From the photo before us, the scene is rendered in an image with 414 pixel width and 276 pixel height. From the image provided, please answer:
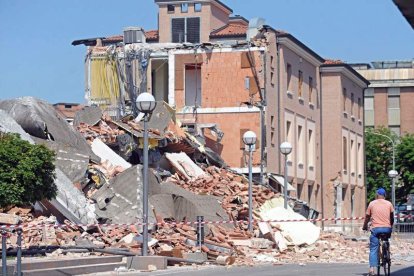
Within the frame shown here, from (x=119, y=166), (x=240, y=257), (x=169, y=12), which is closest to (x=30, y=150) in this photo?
(x=240, y=257)

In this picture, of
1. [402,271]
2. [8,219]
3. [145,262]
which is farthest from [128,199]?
[402,271]

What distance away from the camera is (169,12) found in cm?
5631

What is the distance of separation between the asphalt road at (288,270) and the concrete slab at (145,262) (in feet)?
0.95

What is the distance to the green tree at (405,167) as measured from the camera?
79.9 m

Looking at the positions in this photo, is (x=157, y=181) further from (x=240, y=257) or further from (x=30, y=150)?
(x=30, y=150)

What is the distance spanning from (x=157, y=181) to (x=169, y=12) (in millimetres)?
25317

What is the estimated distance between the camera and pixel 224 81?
48.8 m

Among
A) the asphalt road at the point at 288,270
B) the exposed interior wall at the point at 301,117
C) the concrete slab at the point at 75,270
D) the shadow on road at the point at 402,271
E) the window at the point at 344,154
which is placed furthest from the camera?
the window at the point at 344,154

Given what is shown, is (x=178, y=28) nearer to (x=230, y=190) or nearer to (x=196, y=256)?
(x=230, y=190)

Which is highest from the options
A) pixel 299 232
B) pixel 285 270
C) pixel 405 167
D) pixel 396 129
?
pixel 396 129

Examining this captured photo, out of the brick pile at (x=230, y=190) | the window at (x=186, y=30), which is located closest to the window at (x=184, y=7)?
the window at (x=186, y=30)

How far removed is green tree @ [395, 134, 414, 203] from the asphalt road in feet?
186

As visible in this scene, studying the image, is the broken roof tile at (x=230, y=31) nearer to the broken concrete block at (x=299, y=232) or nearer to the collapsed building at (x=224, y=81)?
the collapsed building at (x=224, y=81)

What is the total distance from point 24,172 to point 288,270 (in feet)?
19.3
